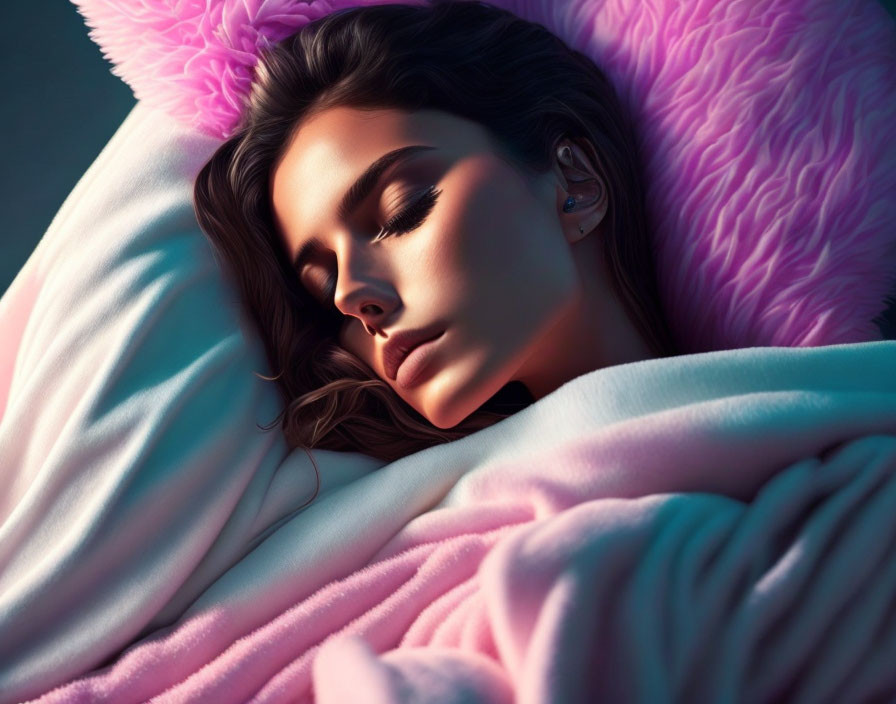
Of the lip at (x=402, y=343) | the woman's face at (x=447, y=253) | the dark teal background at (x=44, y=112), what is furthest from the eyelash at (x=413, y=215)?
the dark teal background at (x=44, y=112)

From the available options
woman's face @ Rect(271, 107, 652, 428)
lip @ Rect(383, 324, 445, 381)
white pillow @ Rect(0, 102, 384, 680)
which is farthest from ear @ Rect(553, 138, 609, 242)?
white pillow @ Rect(0, 102, 384, 680)

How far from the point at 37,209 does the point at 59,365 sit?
0.71 m

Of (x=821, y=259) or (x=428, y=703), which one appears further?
→ (x=821, y=259)

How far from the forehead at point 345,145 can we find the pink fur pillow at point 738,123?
0.20 meters

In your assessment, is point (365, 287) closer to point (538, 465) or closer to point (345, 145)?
point (345, 145)

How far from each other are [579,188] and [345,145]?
33 cm

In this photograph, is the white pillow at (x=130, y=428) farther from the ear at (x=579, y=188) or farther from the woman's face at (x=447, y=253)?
the ear at (x=579, y=188)

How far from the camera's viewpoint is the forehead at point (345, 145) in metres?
1.13

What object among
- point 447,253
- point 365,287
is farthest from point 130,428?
point 447,253

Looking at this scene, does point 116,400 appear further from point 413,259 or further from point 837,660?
point 837,660

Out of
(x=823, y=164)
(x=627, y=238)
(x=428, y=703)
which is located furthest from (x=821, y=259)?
(x=428, y=703)

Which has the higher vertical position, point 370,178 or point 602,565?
point 370,178

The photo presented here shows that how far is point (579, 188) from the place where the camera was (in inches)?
48.3

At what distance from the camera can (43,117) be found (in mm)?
1743
